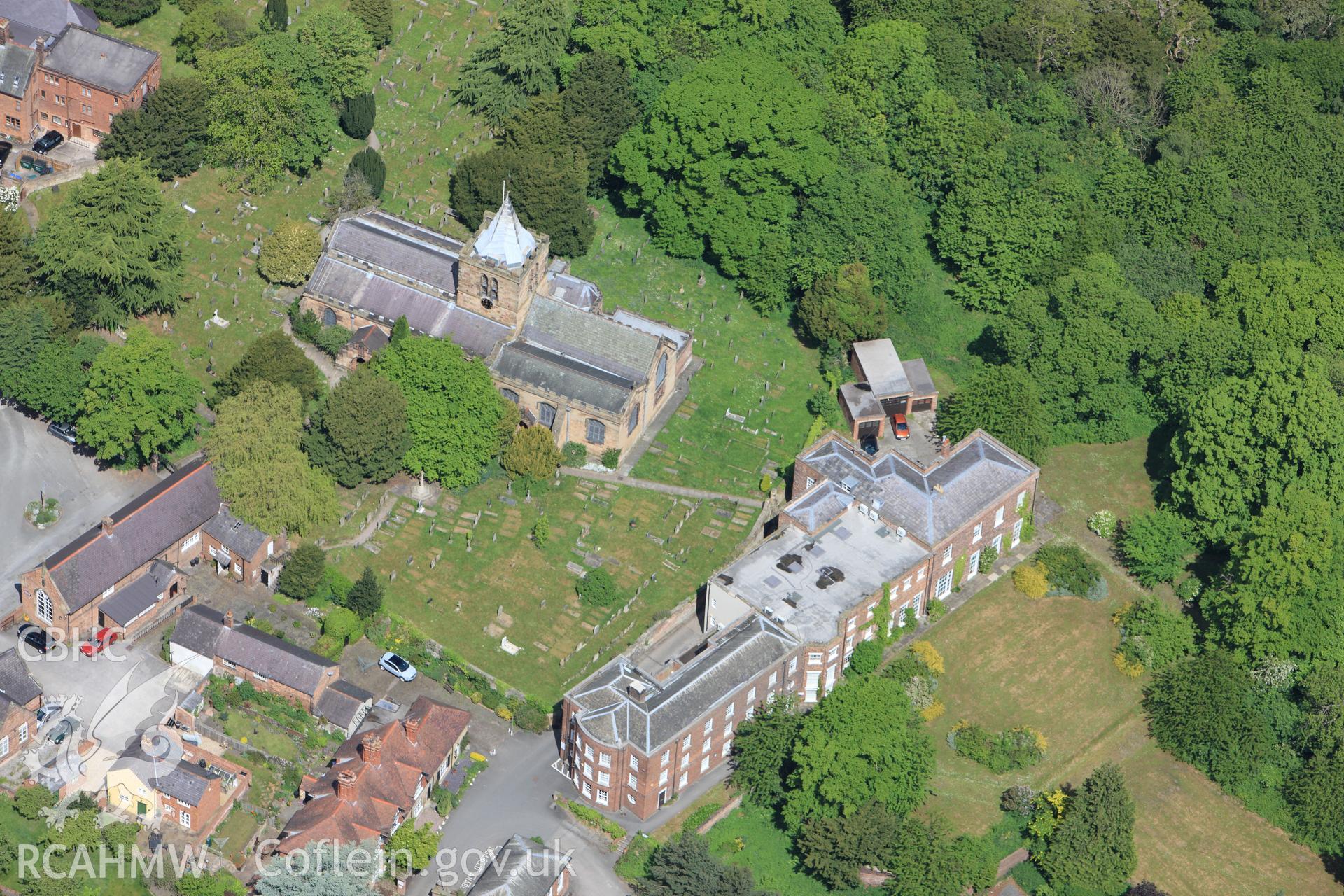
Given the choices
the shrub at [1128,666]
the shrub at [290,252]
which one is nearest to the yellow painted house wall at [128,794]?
the shrub at [290,252]

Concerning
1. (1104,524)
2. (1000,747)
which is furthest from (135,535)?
(1104,524)

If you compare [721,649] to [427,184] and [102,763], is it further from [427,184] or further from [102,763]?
[427,184]

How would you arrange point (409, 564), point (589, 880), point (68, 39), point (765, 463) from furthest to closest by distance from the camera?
1. point (68, 39)
2. point (765, 463)
3. point (409, 564)
4. point (589, 880)

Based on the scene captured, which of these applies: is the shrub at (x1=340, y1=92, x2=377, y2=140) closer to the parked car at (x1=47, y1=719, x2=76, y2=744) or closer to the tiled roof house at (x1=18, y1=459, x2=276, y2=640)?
the tiled roof house at (x1=18, y1=459, x2=276, y2=640)

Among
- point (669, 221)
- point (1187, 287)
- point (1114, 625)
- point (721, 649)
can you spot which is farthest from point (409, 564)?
point (1187, 287)

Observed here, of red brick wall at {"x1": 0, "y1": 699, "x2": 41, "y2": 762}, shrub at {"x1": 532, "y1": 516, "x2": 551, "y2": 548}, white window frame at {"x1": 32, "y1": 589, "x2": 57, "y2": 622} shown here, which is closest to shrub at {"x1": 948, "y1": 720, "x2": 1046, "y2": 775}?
shrub at {"x1": 532, "y1": 516, "x2": 551, "y2": 548}
